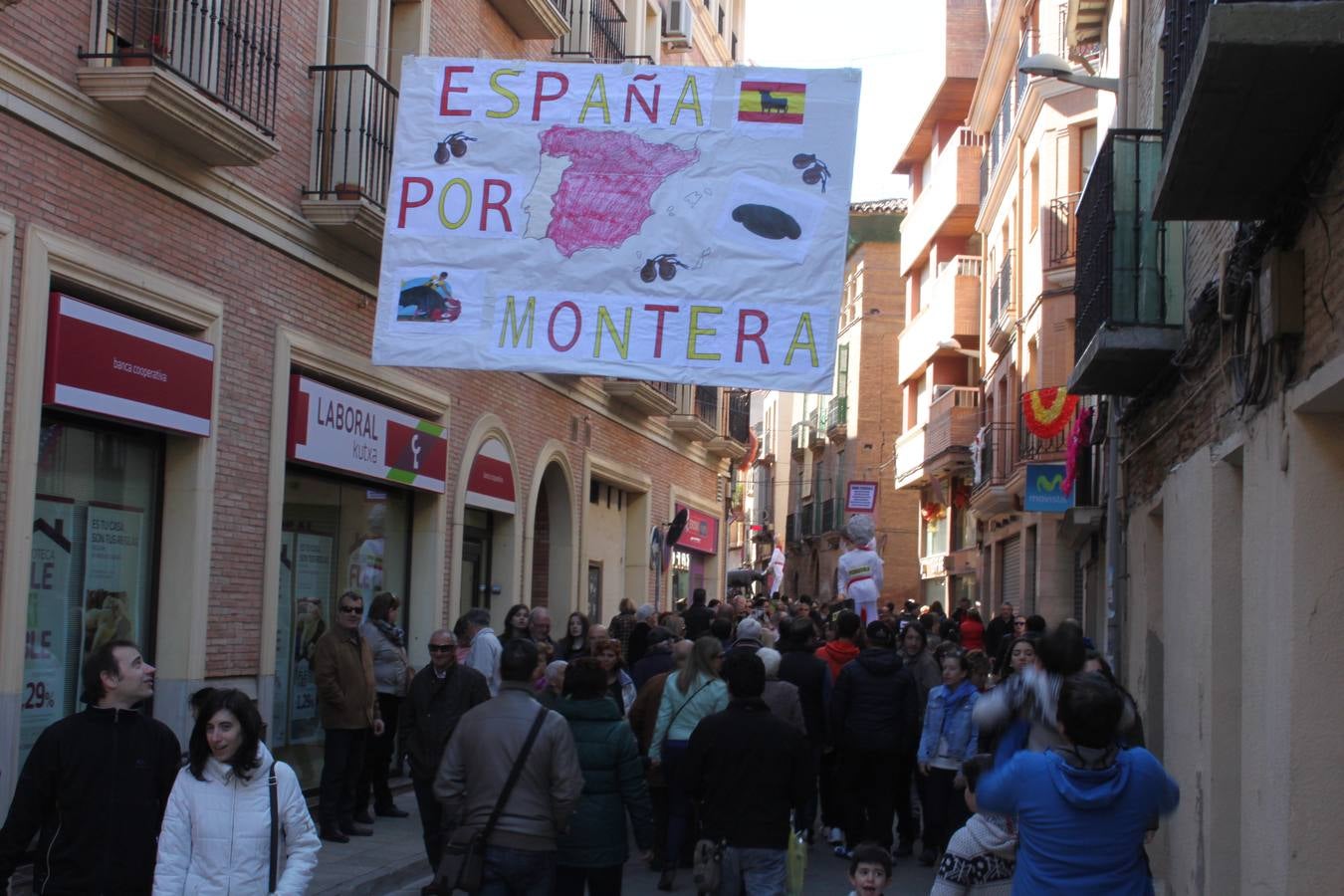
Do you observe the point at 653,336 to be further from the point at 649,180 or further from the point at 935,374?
the point at 935,374

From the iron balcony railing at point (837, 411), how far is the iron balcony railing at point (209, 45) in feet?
146

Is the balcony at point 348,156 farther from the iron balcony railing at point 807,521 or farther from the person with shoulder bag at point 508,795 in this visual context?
the iron balcony railing at point 807,521

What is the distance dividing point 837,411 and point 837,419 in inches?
14.2

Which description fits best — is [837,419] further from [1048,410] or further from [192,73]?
[192,73]

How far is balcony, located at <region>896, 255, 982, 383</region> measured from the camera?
37.0 m

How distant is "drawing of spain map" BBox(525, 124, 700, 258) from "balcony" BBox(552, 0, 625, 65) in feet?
30.0

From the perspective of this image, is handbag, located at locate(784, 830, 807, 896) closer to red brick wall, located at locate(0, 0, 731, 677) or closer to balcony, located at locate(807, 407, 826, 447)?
red brick wall, located at locate(0, 0, 731, 677)

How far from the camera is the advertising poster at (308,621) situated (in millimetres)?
14242

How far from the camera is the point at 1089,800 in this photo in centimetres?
502

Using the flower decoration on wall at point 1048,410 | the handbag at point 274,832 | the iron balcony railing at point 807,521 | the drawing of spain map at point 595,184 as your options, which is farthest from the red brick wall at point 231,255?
the iron balcony railing at point 807,521

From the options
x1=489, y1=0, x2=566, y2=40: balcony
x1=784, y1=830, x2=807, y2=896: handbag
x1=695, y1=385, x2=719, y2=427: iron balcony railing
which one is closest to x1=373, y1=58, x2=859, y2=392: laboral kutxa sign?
x1=784, y1=830, x2=807, y2=896: handbag

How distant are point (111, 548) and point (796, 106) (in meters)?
5.58

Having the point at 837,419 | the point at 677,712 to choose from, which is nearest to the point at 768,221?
the point at 677,712

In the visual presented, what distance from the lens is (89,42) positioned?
34.0 ft
